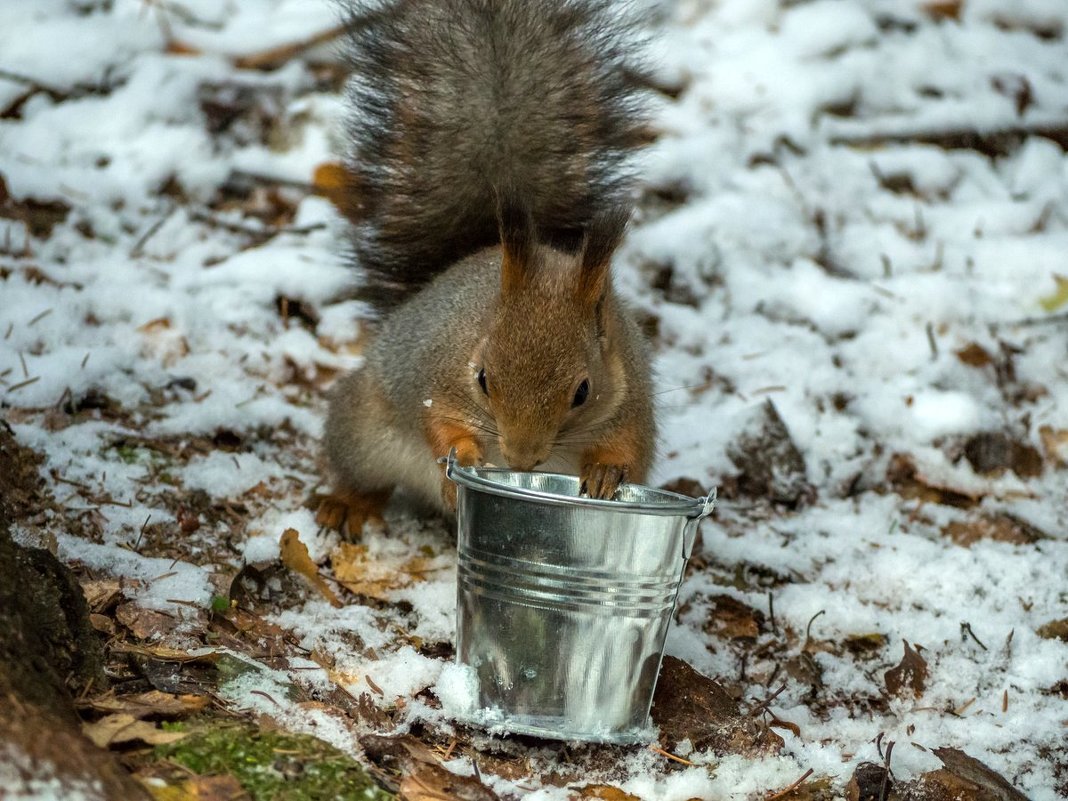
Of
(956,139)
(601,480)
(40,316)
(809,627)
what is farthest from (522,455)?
(956,139)

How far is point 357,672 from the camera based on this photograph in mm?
2260

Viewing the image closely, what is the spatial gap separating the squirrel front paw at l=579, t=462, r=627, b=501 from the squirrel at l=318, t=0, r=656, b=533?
182 mm

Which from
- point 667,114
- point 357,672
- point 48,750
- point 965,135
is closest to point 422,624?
point 357,672

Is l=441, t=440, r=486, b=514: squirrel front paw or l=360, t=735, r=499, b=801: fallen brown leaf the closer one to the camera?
l=360, t=735, r=499, b=801: fallen brown leaf

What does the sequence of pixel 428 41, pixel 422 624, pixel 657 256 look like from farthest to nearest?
pixel 657 256 < pixel 428 41 < pixel 422 624

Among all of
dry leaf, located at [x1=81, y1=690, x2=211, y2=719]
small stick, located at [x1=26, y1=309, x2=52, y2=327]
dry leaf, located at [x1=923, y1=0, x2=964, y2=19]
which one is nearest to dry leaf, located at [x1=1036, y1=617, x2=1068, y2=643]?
dry leaf, located at [x1=81, y1=690, x2=211, y2=719]

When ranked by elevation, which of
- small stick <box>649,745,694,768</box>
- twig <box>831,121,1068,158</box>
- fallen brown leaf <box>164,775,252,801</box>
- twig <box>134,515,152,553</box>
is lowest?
small stick <box>649,745,694,768</box>

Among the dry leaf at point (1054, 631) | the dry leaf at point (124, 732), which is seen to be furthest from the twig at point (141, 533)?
the dry leaf at point (1054, 631)

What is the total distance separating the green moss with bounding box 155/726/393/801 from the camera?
174 cm

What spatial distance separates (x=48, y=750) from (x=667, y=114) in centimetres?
375

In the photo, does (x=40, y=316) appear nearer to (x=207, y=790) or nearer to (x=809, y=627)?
(x=207, y=790)

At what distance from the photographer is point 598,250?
7.88 feet

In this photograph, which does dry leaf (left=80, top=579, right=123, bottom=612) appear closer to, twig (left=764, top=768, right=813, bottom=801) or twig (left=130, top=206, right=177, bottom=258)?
twig (left=764, top=768, right=813, bottom=801)

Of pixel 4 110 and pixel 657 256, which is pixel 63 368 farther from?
pixel 657 256
